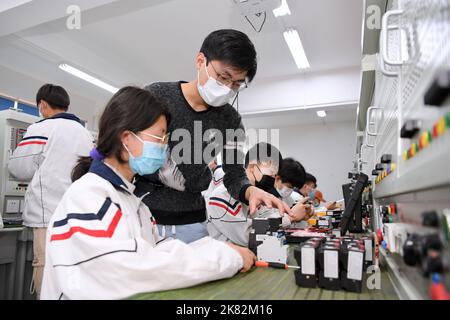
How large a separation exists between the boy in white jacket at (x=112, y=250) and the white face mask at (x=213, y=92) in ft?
1.28

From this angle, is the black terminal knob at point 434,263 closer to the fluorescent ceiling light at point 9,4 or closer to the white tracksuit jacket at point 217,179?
the white tracksuit jacket at point 217,179

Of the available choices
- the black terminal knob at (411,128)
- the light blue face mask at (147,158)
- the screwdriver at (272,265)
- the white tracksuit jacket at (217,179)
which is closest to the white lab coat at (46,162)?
the white tracksuit jacket at (217,179)

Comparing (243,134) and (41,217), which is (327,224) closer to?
(243,134)

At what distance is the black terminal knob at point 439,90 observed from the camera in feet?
1.38

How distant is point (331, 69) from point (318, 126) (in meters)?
2.94

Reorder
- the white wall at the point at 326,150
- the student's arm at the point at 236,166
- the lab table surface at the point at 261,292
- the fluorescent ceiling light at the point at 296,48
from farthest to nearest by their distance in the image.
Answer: the white wall at the point at 326,150, the fluorescent ceiling light at the point at 296,48, the student's arm at the point at 236,166, the lab table surface at the point at 261,292

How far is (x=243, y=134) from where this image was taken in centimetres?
160

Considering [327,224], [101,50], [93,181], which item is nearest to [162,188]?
[93,181]

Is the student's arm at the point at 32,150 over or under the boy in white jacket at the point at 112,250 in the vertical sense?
over

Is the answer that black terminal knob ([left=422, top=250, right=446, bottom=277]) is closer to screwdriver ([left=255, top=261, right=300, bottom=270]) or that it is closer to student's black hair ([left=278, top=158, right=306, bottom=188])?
screwdriver ([left=255, top=261, right=300, bottom=270])

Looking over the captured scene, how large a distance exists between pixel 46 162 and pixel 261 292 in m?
1.91

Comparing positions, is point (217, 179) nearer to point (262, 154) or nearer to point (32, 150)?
point (262, 154)

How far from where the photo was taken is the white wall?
24.9 feet

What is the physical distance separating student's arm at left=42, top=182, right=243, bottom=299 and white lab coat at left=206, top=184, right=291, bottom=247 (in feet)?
2.96
